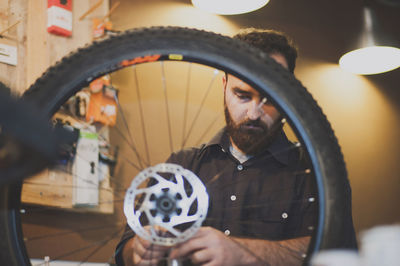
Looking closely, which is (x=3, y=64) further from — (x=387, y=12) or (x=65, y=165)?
(x=387, y=12)

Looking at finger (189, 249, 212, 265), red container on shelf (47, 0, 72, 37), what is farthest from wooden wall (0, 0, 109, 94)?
finger (189, 249, 212, 265)

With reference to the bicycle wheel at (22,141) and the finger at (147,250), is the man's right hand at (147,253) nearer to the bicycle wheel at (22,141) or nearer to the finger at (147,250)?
the finger at (147,250)

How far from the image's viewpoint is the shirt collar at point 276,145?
126 centimetres

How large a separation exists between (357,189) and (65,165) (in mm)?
1869

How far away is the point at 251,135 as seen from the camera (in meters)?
1.20

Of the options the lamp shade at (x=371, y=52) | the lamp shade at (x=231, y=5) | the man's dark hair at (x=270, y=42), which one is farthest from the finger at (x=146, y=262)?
the lamp shade at (x=371, y=52)

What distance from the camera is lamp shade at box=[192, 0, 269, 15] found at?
193cm

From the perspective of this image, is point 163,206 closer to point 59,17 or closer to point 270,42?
point 270,42

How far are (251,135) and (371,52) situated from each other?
4.64 feet

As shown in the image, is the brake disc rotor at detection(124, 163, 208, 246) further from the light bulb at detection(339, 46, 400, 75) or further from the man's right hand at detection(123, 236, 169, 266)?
the light bulb at detection(339, 46, 400, 75)

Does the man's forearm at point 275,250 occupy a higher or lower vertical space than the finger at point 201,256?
lower

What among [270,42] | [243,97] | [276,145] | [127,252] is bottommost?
[127,252]

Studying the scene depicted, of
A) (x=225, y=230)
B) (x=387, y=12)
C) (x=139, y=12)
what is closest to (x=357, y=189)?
(x=387, y=12)

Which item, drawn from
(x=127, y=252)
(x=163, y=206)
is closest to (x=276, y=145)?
(x=127, y=252)
